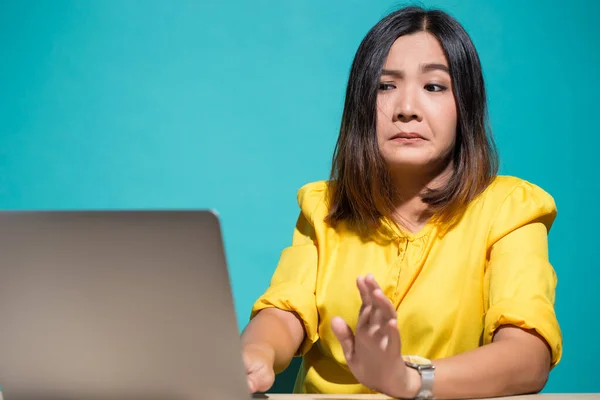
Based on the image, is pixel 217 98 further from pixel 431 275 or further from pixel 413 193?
pixel 431 275

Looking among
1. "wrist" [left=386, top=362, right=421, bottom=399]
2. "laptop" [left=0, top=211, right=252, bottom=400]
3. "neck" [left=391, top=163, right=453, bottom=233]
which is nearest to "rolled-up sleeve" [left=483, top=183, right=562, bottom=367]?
"neck" [left=391, top=163, right=453, bottom=233]

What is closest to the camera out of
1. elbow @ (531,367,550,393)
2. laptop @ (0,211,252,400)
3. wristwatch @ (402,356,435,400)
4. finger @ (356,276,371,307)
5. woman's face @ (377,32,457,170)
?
laptop @ (0,211,252,400)

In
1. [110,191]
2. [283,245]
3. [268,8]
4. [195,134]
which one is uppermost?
[268,8]

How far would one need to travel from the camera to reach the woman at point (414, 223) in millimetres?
1305

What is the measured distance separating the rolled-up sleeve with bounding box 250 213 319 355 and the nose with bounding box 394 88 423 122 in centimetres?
31

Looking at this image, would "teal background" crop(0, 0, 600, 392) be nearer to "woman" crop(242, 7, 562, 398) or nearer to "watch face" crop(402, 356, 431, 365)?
"woman" crop(242, 7, 562, 398)

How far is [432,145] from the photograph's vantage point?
132 centimetres

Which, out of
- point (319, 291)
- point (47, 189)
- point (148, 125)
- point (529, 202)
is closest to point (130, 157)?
point (148, 125)

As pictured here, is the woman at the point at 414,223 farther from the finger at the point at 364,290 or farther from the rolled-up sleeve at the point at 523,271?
the finger at the point at 364,290

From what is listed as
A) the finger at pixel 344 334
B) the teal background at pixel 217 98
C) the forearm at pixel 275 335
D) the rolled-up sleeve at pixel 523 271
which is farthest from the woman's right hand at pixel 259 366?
the teal background at pixel 217 98

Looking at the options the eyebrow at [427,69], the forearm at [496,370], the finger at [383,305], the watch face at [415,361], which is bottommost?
the forearm at [496,370]

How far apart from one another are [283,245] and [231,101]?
40 centimetres

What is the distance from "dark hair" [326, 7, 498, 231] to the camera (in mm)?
1358

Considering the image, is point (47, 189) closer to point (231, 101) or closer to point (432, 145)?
point (231, 101)
